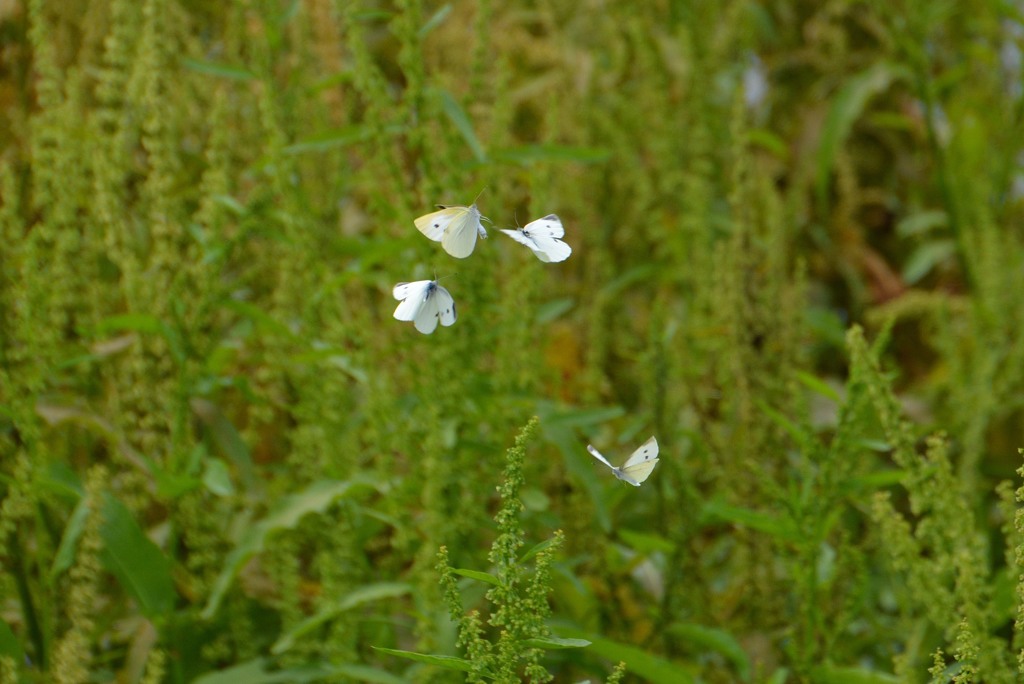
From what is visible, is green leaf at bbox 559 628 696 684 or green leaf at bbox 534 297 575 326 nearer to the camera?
green leaf at bbox 559 628 696 684

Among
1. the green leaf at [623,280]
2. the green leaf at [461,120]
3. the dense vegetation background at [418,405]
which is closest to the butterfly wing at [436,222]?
the dense vegetation background at [418,405]

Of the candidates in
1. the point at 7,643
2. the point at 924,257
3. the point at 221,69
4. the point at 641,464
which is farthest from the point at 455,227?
the point at 924,257

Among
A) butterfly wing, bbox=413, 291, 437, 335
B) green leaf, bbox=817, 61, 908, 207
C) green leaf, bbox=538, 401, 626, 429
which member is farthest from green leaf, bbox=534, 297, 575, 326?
green leaf, bbox=817, 61, 908, 207

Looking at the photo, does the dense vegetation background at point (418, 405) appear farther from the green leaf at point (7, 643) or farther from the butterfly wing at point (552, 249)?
the butterfly wing at point (552, 249)

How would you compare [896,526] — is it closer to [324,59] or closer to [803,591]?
[803,591]

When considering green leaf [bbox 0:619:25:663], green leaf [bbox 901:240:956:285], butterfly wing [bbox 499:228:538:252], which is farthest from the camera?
green leaf [bbox 901:240:956:285]

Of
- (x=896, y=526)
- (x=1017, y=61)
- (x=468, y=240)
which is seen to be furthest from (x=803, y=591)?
(x=1017, y=61)

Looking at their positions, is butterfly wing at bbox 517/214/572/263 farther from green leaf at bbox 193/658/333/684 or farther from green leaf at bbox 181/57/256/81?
green leaf at bbox 181/57/256/81
